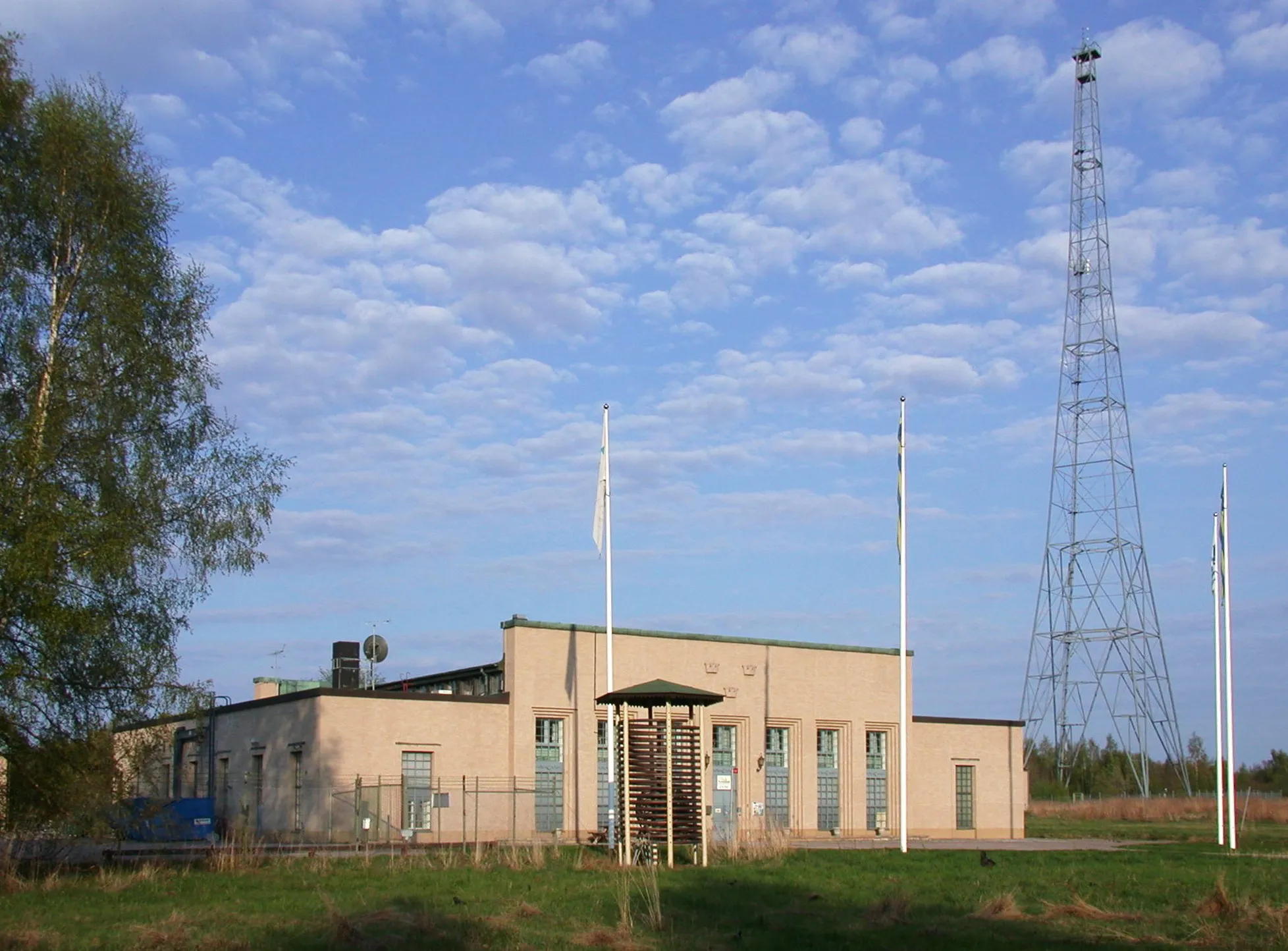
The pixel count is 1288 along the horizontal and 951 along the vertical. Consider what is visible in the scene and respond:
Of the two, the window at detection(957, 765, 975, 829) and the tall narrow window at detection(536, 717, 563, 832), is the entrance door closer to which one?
the tall narrow window at detection(536, 717, 563, 832)

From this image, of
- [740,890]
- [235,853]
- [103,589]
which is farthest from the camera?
[235,853]

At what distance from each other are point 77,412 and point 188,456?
261 centimetres

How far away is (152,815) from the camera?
26172 millimetres

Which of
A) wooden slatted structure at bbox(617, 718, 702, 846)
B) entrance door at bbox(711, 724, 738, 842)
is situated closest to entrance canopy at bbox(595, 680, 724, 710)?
wooden slatted structure at bbox(617, 718, 702, 846)

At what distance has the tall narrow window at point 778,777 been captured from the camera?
50219 mm

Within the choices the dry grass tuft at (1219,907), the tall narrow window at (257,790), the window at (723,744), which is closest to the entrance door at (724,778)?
the window at (723,744)

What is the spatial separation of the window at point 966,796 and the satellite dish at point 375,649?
22.9 meters

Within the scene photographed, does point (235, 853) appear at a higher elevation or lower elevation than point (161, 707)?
lower

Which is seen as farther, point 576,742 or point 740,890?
point 576,742

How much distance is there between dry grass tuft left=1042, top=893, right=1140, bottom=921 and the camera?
62.0 ft

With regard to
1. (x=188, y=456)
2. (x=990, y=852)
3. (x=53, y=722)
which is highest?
(x=188, y=456)

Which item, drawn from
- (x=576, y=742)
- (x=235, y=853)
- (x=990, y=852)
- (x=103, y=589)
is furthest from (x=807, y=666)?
(x=103, y=589)

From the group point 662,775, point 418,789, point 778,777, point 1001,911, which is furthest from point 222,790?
point 1001,911

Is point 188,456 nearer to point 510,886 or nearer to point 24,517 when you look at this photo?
point 24,517
